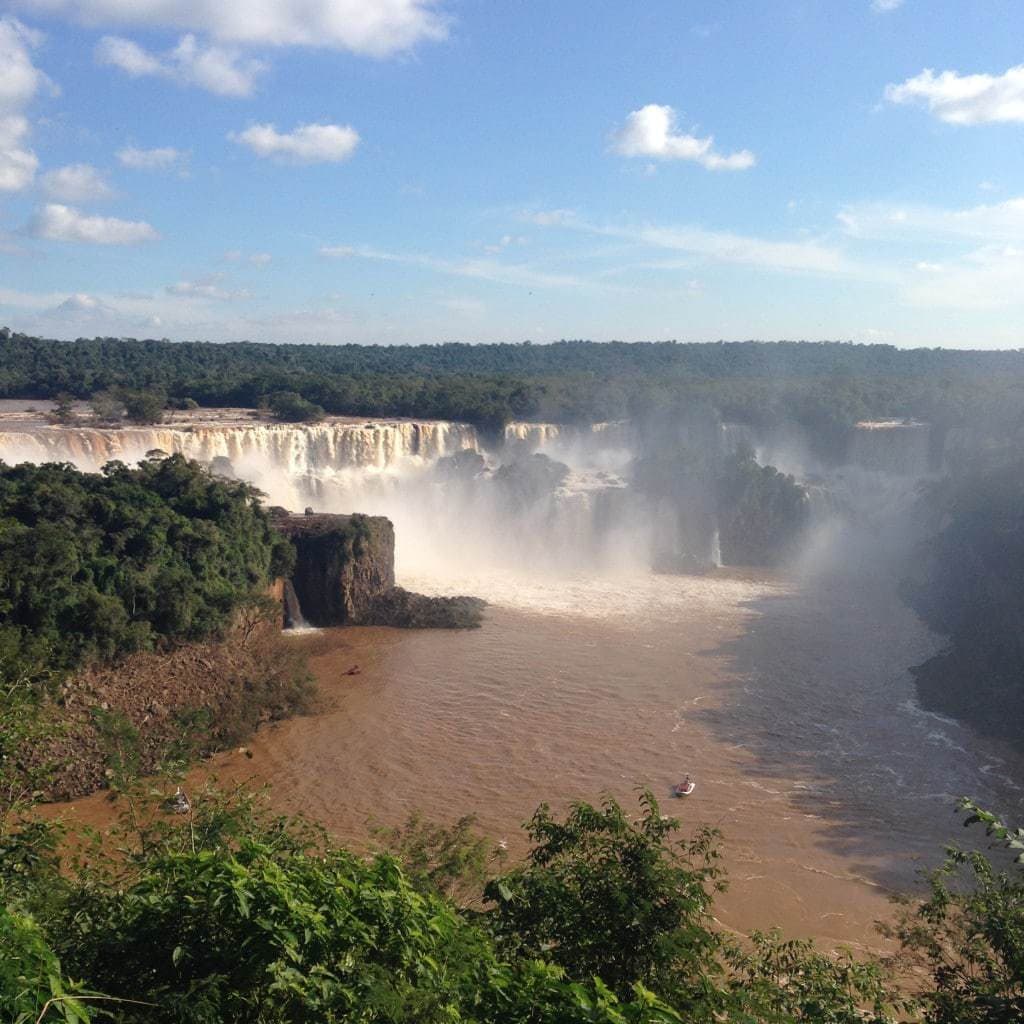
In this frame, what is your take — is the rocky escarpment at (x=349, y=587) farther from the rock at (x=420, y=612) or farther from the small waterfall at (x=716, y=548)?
the small waterfall at (x=716, y=548)

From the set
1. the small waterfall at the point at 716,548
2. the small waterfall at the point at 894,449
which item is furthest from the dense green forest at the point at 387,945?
the small waterfall at the point at 894,449

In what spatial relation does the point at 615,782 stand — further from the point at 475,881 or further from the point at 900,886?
the point at 475,881

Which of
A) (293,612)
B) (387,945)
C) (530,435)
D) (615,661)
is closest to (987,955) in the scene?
(387,945)

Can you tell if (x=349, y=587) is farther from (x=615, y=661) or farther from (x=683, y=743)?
(x=683, y=743)

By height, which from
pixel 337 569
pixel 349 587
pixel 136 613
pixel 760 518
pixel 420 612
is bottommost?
pixel 420 612

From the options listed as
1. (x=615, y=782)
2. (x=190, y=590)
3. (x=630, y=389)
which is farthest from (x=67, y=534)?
(x=630, y=389)

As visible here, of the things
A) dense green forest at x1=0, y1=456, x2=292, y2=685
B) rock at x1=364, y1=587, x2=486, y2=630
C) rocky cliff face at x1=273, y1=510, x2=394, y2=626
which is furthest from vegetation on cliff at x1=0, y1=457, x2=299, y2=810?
rock at x1=364, y1=587, x2=486, y2=630
